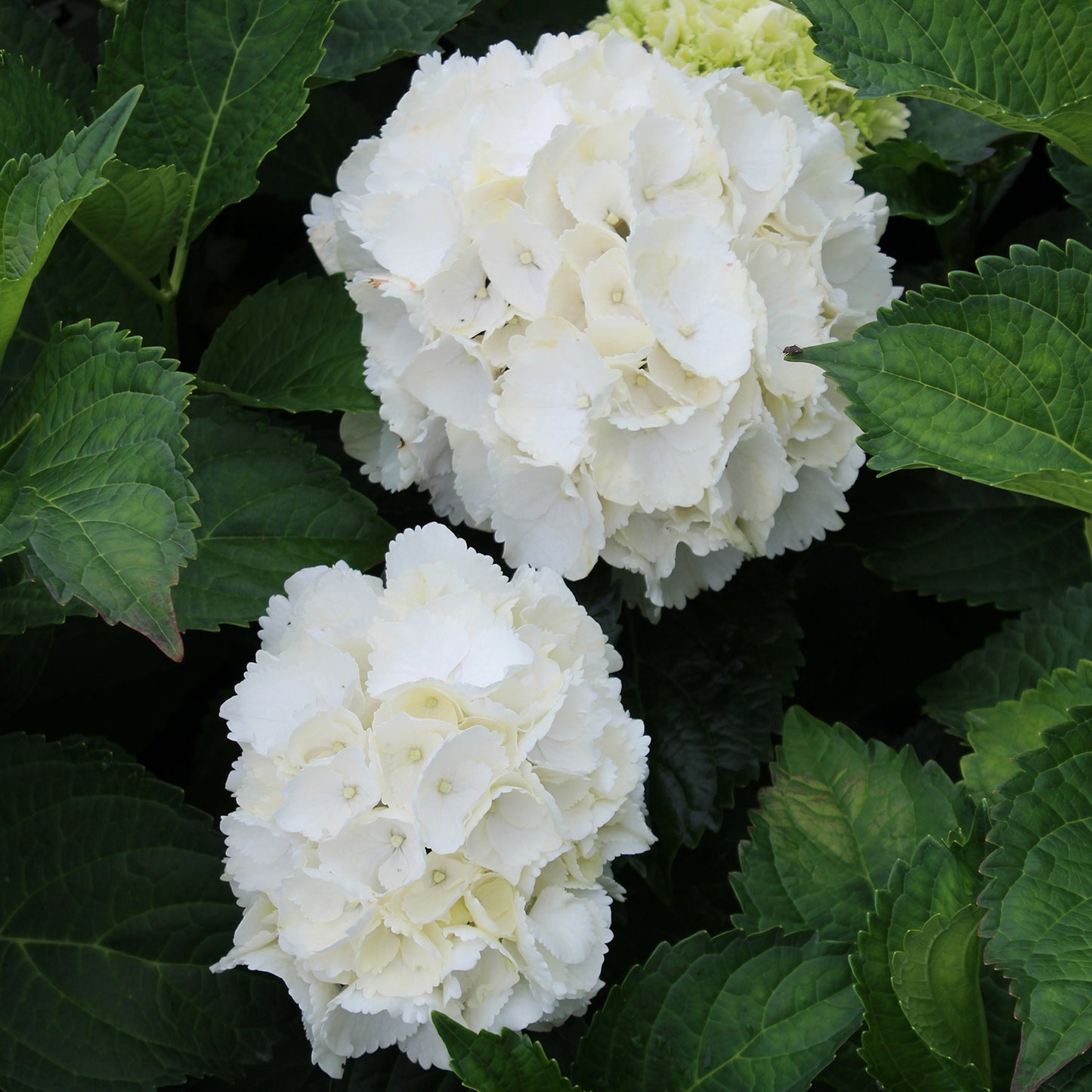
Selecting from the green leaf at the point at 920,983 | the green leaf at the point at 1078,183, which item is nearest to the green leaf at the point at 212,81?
the green leaf at the point at 1078,183

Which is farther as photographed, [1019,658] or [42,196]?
[1019,658]

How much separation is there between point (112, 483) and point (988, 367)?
0.59 m

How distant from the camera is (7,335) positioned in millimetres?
856

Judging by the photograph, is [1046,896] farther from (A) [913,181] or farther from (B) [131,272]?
(B) [131,272]

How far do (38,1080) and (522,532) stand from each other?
559 millimetres

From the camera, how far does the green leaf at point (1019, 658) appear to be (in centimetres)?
105

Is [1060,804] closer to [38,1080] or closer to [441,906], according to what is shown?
[441,906]

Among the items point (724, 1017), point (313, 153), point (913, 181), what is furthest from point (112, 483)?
point (913, 181)

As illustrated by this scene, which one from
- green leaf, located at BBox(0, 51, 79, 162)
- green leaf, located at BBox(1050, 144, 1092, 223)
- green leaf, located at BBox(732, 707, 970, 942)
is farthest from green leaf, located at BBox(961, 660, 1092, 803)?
green leaf, located at BBox(0, 51, 79, 162)

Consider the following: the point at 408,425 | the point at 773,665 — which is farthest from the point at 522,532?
the point at 773,665

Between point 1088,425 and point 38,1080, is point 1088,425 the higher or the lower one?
the higher one

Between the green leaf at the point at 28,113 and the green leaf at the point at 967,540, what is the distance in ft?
2.63

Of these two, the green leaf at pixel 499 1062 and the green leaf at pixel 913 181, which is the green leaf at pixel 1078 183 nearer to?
the green leaf at pixel 913 181

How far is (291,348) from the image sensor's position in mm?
1051
